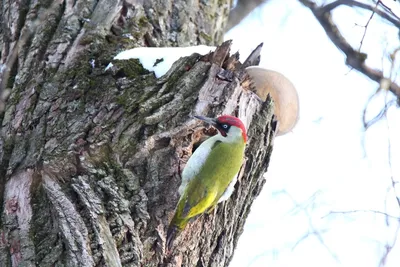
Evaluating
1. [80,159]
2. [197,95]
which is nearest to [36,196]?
[80,159]

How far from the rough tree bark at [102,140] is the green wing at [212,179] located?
0.06m

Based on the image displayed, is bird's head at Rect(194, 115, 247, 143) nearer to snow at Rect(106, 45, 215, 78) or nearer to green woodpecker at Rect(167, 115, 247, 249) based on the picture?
green woodpecker at Rect(167, 115, 247, 249)

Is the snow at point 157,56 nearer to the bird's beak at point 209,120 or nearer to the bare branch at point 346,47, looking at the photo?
the bird's beak at point 209,120

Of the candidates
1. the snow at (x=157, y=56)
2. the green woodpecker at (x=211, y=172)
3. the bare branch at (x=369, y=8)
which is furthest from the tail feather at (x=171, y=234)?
the bare branch at (x=369, y=8)

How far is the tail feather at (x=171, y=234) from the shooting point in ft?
7.47

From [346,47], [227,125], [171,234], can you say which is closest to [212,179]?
[227,125]

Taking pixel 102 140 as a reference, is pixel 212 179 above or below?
below

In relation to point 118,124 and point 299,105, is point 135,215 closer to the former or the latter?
Answer: point 118,124

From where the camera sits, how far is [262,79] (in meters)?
3.12

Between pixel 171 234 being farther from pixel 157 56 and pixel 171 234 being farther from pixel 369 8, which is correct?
pixel 369 8

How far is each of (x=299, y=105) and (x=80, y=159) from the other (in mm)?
1560

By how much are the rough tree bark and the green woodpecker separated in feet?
0.16

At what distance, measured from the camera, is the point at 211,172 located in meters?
2.81

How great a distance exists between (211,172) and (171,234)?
599 millimetres
